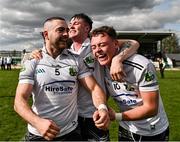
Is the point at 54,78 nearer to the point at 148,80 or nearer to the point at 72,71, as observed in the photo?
the point at 72,71

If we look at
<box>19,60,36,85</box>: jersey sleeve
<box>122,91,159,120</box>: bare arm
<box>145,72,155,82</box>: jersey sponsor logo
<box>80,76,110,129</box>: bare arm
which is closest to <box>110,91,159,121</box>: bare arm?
<box>122,91,159,120</box>: bare arm

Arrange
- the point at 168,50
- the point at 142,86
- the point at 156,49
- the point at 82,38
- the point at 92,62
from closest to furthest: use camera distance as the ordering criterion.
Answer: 1. the point at 142,86
2. the point at 92,62
3. the point at 82,38
4. the point at 156,49
5. the point at 168,50

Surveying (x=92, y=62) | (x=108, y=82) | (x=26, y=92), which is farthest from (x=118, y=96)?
(x=26, y=92)

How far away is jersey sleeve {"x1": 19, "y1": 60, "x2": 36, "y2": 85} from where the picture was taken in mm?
4504

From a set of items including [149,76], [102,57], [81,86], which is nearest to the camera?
[149,76]

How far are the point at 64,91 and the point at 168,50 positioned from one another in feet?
499

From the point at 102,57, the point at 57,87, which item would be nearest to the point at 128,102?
the point at 102,57

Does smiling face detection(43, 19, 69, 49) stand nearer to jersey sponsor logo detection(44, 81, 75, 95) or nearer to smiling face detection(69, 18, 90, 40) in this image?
jersey sponsor logo detection(44, 81, 75, 95)

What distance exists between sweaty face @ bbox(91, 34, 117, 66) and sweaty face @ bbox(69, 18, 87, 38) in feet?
4.38

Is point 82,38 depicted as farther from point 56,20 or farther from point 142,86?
point 142,86

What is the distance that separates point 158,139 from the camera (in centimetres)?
492

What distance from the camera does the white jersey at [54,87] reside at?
15.1 ft

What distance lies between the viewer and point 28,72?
454cm

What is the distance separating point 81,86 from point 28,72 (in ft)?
2.91
